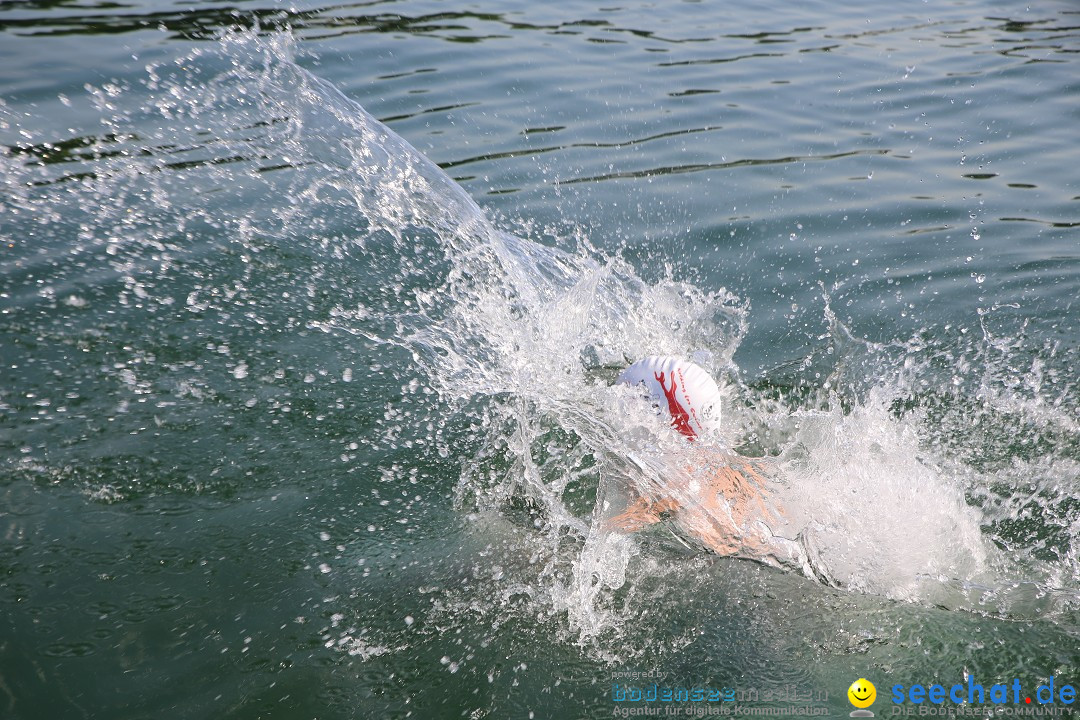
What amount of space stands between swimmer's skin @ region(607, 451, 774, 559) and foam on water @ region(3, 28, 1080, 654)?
0.08 metres

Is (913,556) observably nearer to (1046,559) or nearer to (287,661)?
(1046,559)

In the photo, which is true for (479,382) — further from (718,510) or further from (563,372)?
(718,510)

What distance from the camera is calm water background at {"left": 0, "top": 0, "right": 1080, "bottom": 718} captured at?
12.5 ft

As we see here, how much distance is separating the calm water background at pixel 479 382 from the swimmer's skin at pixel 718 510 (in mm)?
127

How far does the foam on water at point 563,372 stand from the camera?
4266 millimetres

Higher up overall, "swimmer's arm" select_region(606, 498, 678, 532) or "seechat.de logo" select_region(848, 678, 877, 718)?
"swimmer's arm" select_region(606, 498, 678, 532)

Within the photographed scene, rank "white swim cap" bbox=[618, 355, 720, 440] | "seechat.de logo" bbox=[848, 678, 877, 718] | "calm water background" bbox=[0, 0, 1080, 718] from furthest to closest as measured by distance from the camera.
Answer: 1. "white swim cap" bbox=[618, 355, 720, 440]
2. "calm water background" bbox=[0, 0, 1080, 718]
3. "seechat.de logo" bbox=[848, 678, 877, 718]

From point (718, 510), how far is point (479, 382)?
67.8 inches

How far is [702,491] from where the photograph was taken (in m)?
4.28

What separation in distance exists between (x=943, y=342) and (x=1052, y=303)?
3.44 feet

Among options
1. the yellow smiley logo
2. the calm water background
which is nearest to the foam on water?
the calm water background

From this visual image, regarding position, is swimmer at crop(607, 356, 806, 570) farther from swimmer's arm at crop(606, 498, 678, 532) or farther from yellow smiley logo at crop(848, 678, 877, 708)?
yellow smiley logo at crop(848, 678, 877, 708)

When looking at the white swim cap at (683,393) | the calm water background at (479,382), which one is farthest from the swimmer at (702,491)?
the calm water background at (479,382)

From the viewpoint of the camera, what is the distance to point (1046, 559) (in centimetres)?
432
